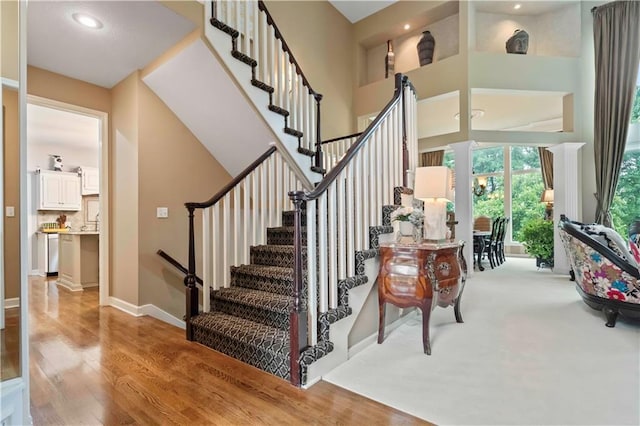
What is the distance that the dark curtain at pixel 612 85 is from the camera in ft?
16.5

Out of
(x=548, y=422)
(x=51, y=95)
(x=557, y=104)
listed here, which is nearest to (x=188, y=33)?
(x=51, y=95)

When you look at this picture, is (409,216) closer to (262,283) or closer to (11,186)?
(262,283)

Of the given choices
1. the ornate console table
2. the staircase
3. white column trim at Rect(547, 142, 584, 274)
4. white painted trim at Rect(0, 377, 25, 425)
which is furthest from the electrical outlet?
white column trim at Rect(547, 142, 584, 274)

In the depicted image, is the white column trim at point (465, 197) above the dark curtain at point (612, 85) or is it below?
below

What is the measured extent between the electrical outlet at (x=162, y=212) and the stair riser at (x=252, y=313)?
4.63 feet

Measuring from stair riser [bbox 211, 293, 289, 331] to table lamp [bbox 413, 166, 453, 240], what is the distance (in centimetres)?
140

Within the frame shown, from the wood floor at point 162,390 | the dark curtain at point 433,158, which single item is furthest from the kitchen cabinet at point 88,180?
the dark curtain at point 433,158

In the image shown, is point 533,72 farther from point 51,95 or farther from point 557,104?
point 51,95

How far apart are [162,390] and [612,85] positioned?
7417 mm

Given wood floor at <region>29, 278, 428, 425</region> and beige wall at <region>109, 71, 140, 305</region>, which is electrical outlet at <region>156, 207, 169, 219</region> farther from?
wood floor at <region>29, 278, 428, 425</region>

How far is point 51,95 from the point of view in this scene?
3.46 meters

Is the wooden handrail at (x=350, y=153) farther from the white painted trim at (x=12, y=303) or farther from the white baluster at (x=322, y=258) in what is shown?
the white painted trim at (x=12, y=303)

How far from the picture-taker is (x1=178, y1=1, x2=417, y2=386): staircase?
210 centimetres

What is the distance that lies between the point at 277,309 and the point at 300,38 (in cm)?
488
